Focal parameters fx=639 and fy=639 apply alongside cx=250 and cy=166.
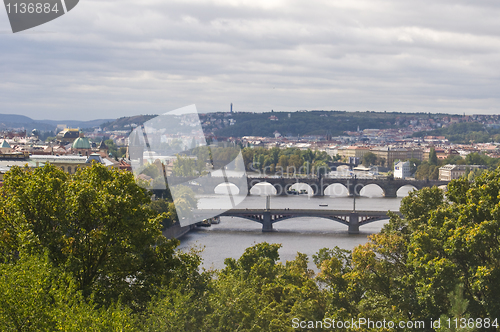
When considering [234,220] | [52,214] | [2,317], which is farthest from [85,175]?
[234,220]

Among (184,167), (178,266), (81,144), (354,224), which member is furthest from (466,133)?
(178,266)

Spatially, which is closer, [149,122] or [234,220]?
[149,122]

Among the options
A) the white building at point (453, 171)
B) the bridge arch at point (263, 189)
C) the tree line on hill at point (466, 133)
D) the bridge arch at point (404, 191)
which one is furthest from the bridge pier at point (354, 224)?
the tree line on hill at point (466, 133)

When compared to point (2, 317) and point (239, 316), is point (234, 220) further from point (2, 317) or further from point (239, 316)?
point (2, 317)

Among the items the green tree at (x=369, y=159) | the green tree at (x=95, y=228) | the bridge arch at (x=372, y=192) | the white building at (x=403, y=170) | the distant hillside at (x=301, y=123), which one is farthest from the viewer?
the distant hillside at (x=301, y=123)

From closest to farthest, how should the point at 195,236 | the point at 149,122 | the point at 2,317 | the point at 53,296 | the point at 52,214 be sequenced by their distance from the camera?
the point at 2,317
the point at 53,296
the point at 52,214
the point at 149,122
the point at 195,236

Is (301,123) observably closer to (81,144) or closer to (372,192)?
(372,192)

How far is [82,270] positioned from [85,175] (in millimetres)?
1718

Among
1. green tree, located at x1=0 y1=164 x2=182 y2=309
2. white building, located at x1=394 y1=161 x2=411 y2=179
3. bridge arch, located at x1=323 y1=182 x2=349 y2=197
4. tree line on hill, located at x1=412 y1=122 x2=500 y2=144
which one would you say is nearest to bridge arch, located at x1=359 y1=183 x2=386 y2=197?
bridge arch, located at x1=323 y1=182 x2=349 y2=197

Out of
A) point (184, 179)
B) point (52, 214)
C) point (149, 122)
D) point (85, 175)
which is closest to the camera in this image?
point (52, 214)

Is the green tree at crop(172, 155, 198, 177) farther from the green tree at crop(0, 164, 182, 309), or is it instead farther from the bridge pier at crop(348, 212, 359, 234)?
the bridge pier at crop(348, 212, 359, 234)

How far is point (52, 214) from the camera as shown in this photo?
30.3 feet

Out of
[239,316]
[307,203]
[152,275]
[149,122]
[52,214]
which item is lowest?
[307,203]

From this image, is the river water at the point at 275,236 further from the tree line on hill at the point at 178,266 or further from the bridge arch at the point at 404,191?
the bridge arch at the point at 404,191
